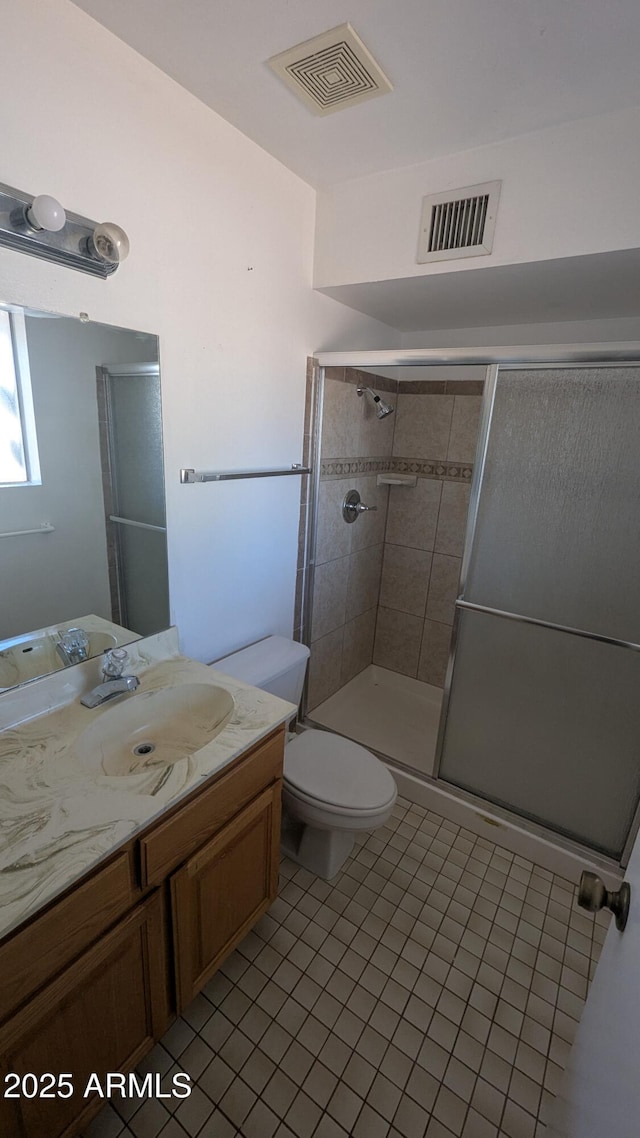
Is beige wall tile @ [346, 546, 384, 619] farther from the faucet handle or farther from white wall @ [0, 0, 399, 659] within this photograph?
the faucet handle

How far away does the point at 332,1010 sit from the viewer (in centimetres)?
132

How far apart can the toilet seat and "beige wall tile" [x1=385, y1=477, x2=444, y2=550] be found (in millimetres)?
1381

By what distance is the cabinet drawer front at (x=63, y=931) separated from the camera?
768 millimetres

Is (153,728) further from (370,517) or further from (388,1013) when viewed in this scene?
(370,517)

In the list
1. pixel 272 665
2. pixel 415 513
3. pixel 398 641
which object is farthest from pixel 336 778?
pixel 415 513

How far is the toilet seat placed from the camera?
1552 millimetres

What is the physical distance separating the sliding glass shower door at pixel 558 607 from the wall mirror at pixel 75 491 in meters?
1.16

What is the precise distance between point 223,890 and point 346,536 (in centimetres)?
167

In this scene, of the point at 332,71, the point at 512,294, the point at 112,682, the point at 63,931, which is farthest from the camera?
the point at 512,294

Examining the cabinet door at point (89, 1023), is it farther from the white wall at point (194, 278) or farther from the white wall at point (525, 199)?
the white wall at point (525, 199)

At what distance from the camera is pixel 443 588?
9.04 feet

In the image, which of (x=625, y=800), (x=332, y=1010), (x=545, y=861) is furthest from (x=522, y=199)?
(x=332, y=1010)

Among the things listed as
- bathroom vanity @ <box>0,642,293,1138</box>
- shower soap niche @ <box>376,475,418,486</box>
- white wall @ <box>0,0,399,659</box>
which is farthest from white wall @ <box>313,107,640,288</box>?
bathroom vanity @ <box>0,642,293,1138</box>

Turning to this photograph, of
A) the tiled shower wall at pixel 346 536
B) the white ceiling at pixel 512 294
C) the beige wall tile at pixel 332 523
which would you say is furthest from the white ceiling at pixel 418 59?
the beige wall tile at pixel 332 523
